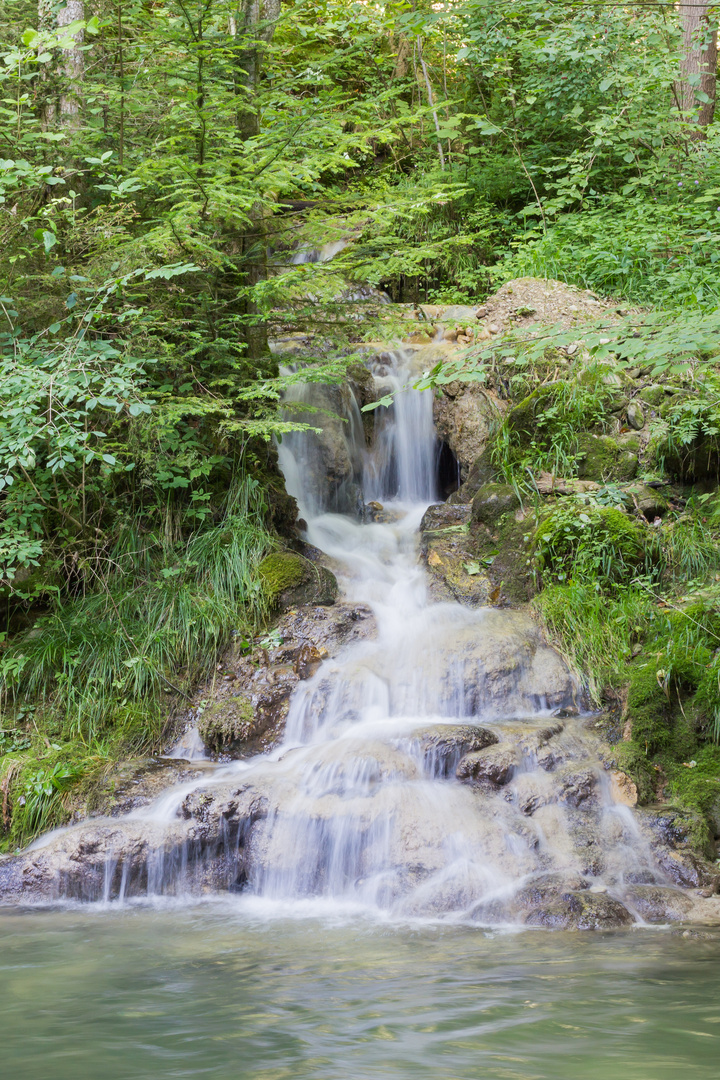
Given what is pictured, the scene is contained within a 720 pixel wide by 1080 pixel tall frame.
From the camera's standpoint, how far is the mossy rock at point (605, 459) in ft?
23.9

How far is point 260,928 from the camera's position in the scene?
4281 mm

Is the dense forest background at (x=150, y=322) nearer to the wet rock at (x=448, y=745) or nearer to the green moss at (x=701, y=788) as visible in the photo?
the wet rock at (x=448, y=745)

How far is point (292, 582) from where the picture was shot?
6.90m

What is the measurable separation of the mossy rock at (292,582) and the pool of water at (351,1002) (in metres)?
2.89

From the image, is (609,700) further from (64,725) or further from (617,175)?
(617,175)

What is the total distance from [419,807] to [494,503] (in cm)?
337

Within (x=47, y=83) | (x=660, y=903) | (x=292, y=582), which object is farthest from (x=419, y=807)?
(x=47, y=83)

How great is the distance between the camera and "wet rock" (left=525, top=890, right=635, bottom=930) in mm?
4047

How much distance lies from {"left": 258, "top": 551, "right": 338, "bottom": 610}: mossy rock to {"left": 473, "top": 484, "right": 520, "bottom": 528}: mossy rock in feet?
5.05

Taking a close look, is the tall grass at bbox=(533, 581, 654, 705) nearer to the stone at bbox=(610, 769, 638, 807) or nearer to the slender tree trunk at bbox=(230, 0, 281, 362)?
the stone at bbox=(610, 769, 638, 807)

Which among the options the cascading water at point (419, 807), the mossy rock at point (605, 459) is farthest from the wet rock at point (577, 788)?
the mossy rock at point (605, 459)

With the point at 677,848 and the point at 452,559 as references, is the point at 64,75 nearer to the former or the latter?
the point at 452,559

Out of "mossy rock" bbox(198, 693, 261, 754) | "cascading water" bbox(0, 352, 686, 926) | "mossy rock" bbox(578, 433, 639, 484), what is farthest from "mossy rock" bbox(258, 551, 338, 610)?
"mossy rock" bbox(578, 433, 639, 484)

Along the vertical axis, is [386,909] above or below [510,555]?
below
